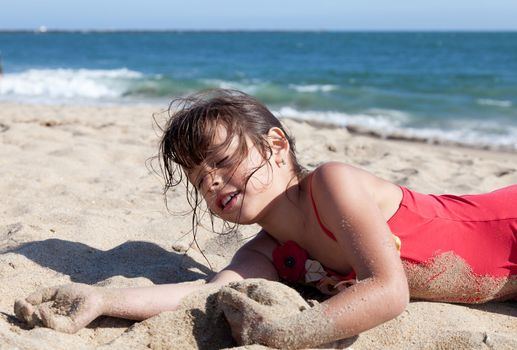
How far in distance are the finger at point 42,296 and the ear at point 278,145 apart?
80 centimetres

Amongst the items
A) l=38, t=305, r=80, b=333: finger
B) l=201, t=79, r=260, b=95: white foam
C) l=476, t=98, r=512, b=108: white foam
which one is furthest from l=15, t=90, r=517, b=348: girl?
l=201, t=79, r=260, b=95: white foam

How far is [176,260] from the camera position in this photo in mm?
2584

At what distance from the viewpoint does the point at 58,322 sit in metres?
1.82

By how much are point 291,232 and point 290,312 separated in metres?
0.49

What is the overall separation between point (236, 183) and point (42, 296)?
69cm

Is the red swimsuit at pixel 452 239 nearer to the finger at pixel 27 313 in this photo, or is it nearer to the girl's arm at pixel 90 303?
the girl's arm at pixel 90 303

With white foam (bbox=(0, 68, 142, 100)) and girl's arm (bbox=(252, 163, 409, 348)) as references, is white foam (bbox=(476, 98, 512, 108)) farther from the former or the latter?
girl's arm (bbox=(252, 163, 409, 348))

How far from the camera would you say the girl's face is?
1963 millimetres

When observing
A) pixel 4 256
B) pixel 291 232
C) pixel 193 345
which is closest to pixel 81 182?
pixel 4 256

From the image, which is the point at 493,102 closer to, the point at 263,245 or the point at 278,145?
the point at 263,245

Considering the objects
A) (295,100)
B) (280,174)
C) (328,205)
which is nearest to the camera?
(328,205)

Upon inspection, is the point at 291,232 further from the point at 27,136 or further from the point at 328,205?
the point at 27,136

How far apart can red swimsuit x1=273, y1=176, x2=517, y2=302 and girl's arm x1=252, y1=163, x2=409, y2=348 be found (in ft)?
0.86

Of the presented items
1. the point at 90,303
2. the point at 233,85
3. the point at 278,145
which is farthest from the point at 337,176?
the point at 233,85
